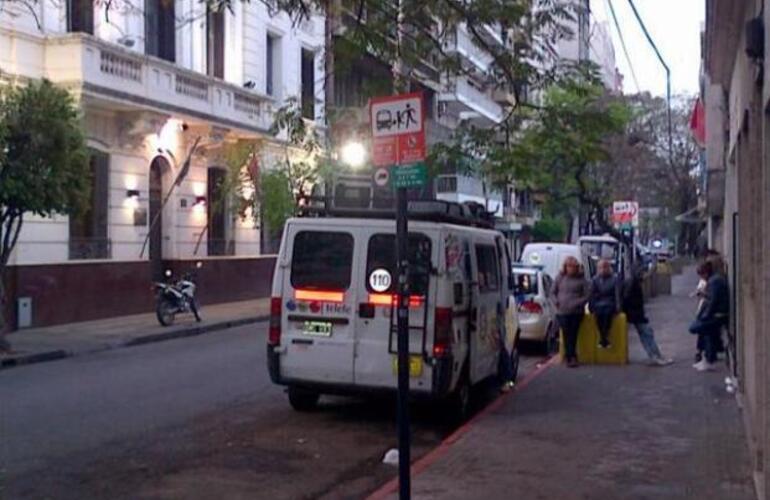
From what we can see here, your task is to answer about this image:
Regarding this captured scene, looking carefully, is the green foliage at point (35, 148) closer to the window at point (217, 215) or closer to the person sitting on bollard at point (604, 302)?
the person sitting on bollard at point (604, 302)

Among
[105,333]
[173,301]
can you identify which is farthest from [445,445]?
[173,301]

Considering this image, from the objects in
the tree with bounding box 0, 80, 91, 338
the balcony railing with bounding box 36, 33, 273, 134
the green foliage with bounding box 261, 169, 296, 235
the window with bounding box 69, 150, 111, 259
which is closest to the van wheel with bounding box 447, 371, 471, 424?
the tree with bounding box 0, 80, 91, 338

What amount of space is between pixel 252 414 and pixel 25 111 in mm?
8551

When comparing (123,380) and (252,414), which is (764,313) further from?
(123,380)

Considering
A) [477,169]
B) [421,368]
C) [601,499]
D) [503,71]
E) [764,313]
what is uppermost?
[503,71]

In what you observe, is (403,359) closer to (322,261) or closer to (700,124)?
(322,261)

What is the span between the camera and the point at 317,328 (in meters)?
12.0

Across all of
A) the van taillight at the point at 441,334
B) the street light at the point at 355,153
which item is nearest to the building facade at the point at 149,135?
the street light at the point at 355,153

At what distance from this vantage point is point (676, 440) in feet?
35.8

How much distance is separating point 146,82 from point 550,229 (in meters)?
38.9

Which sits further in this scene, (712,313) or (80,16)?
(80,16)

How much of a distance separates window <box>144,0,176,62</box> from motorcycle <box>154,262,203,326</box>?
19.7 ft

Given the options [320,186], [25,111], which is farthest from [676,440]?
[320,186]

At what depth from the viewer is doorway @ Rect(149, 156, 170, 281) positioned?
29.3 metres
